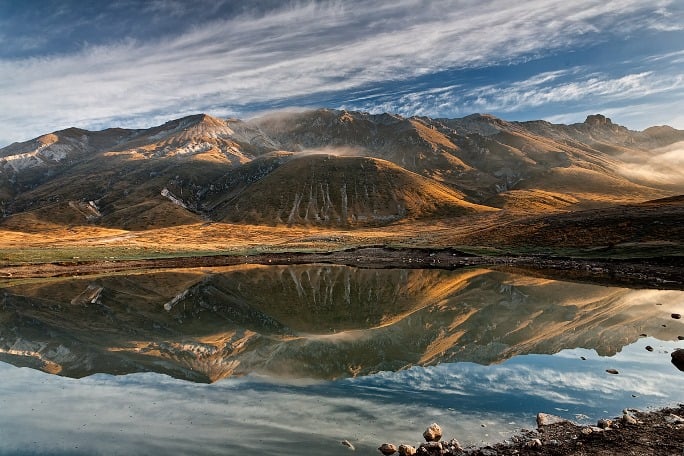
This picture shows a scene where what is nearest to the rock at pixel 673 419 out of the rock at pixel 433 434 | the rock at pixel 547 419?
the rock at pixel 547 419

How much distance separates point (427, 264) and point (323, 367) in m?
61.0

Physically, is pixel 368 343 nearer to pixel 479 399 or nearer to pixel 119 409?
pixel 479 399

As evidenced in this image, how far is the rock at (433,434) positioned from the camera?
53.5 ft

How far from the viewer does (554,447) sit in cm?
1489

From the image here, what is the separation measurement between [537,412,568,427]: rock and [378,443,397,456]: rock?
21.1 ft

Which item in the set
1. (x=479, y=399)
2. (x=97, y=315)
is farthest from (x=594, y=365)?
(x=97, y=315)

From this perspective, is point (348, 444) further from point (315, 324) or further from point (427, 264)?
point (427, 264)

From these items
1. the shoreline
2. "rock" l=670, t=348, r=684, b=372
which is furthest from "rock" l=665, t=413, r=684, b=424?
the shoreline

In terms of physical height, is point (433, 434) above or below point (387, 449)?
below

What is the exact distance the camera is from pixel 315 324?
41844 millimetres

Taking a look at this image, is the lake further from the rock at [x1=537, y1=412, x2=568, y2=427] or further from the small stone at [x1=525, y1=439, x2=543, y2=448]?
the small stone at [x1=525, y1=439, x2=543, y2=448]

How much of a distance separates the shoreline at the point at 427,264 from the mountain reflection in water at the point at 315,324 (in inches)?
327

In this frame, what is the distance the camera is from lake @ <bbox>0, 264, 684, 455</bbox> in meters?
18.3

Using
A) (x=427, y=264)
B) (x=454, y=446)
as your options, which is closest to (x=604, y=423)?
(x=454, y=446)
